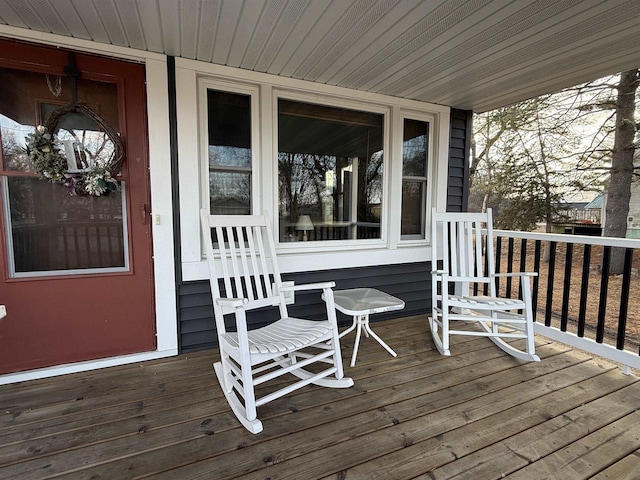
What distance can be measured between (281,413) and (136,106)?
7.26 ft

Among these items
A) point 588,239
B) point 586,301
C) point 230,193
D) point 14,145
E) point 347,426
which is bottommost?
point 347,426

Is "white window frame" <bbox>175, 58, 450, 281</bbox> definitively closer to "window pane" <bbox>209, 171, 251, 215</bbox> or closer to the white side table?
"window pane" <bbox>209, 171, 251, 215</bbox>

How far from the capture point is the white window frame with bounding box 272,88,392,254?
256cm

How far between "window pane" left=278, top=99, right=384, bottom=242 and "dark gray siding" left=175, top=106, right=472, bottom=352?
1.27 feet

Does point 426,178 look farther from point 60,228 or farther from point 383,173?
point 60,228

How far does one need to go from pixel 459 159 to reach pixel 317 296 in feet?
7.07

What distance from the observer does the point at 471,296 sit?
9.44 ft

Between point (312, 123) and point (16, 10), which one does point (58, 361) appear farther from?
point (312, 123)

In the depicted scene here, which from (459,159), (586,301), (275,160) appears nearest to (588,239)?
(586,301)

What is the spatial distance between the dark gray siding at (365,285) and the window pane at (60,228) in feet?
1.44

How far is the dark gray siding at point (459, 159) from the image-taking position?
3.32m

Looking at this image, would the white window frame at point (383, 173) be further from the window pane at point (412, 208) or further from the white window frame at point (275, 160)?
the window pane at point (412, 208)

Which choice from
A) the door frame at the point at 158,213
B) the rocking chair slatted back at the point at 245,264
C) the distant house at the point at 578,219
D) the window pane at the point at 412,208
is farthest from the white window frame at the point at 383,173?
the distant house at the point at 578,219

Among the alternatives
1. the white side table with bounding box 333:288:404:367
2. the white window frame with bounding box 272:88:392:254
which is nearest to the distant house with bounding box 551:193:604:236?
the white window frame with bounding box 272:88:392:254
